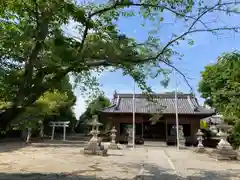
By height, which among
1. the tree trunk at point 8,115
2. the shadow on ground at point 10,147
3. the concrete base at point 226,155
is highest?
the tree trunk at point 8,115

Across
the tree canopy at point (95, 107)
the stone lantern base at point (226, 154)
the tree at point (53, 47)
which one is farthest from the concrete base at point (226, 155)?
the tree canopy at point (95, 107)

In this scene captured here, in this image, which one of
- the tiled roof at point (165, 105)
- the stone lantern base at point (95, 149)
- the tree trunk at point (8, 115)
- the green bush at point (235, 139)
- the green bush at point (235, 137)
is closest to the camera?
the tree trunk at point (8, 115)

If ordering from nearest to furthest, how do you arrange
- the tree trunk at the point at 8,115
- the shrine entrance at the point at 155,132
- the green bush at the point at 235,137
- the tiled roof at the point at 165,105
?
the tree trunk at the point at 8,115
the green bush at the point at 235,137
the tiled roof at the point at 165,105
the shrine entrance at the point at 155,132

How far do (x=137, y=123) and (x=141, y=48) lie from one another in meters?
20.5

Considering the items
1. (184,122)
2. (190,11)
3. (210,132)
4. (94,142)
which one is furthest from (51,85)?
(210,132)

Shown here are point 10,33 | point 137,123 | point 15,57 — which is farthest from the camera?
point 137,123

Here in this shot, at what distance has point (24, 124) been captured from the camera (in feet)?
24.8

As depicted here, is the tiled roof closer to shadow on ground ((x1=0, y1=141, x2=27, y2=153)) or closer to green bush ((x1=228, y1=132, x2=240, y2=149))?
green bush ((x1=228, y1=132, x2=240, y2=149))

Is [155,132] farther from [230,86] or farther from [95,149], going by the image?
[230,86]

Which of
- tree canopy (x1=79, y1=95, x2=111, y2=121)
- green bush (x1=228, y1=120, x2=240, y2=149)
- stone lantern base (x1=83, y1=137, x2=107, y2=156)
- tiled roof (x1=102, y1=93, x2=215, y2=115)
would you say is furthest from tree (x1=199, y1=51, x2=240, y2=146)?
tree canopy (x1=79, y1=95, x2=111, y2=121)

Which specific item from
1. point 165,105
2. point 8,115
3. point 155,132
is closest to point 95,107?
point 155,132

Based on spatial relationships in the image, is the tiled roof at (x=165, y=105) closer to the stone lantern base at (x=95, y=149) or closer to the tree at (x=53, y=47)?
the stone lantern base at (x=95, y=149)

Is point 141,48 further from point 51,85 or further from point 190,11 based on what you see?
point 51,85

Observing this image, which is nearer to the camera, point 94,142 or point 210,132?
point 94,142
